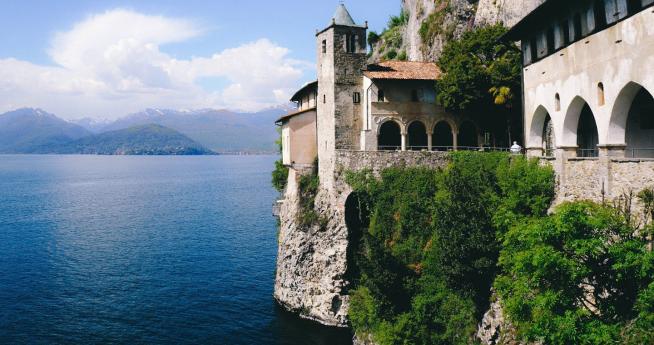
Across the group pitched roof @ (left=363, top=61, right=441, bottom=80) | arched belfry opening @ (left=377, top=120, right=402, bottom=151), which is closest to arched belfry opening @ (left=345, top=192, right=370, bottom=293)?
arched belfry opening @ (left=377, top=120, right=402, bottom=151)

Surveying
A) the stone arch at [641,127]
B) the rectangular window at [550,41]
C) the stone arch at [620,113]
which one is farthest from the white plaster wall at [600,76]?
the stone arch at [641,127]

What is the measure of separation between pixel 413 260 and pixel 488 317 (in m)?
8.50

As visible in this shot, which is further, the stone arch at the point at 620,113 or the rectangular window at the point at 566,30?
the rectangular window at the point at 566,30

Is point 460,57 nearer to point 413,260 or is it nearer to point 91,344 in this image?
point 413,260

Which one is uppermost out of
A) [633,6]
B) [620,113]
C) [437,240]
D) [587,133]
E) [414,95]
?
[633,6]

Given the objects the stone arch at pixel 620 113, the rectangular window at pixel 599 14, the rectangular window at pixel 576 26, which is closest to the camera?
the stone arch at pixel 620 113

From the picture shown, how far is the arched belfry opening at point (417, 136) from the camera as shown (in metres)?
48.0

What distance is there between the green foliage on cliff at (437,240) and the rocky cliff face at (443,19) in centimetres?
1703

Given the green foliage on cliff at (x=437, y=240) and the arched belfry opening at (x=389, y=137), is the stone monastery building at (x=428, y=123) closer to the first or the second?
the arched belfry opening at (x=389, y=137)

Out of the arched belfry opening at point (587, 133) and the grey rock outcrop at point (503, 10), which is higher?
the grey rock outcrop at point (503, 10)

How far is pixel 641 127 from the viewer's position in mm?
28906

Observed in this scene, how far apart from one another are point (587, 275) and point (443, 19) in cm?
4359

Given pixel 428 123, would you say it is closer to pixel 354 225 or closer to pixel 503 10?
pixel 354 225

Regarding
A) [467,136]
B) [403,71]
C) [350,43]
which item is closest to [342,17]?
[350,43]
